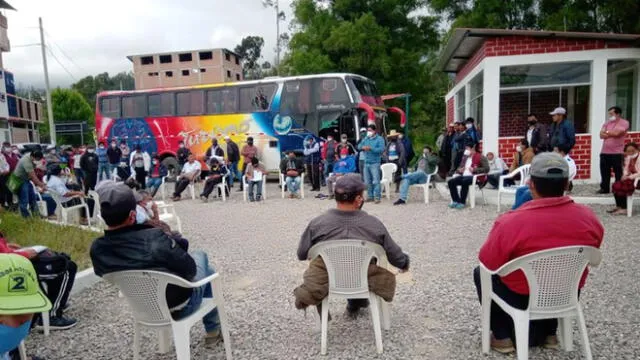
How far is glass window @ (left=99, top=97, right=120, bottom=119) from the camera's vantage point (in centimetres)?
1616

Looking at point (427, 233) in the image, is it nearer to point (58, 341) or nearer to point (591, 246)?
point (591, 246)

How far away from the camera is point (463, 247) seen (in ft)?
18.2

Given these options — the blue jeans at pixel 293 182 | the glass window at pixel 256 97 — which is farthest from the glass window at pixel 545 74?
the glass window at pixel 256 97

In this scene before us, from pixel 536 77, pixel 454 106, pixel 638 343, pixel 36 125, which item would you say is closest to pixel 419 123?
pixel 454 106

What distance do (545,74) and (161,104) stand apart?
465 inches

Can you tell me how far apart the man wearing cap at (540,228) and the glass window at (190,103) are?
13.5 meters

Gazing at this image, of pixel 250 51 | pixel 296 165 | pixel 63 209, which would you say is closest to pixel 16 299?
pixel 63 209

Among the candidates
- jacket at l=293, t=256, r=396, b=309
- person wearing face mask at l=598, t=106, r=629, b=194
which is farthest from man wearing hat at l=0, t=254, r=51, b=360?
person wearing face mask at l=598, t=106, r=629, b=194

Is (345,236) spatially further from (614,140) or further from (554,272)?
(614,140)

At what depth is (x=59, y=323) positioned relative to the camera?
362 centimetres

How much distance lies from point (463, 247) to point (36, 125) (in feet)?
187

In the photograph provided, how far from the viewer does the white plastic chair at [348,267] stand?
2.86 meters

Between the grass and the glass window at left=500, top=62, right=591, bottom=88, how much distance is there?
904cm

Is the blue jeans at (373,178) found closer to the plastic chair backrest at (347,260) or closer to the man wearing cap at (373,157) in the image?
the man wearing cap at (373,157)
